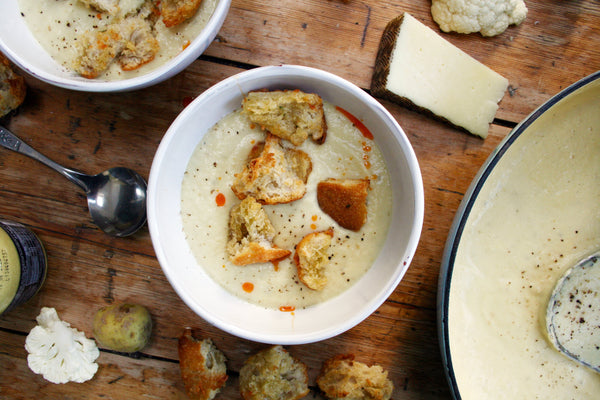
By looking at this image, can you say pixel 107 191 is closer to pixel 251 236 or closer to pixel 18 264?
pixel 18 264

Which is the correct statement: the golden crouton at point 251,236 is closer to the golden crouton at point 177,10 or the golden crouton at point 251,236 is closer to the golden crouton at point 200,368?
the golden crouton at point 200,368

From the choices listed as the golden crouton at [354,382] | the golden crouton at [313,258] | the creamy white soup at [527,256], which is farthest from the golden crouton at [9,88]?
the creamy white soup at [527,256]

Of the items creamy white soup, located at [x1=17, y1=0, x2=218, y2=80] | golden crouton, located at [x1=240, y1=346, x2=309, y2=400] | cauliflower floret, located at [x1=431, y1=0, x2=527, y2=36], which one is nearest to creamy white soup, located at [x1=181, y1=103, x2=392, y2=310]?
golden crouton, located at [x1=240, y1=346, x2=309, y2=400]

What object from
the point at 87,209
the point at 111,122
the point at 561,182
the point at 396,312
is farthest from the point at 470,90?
the point at 87,209

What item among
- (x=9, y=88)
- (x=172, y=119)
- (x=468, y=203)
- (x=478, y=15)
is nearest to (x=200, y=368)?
(x=172, y=119)

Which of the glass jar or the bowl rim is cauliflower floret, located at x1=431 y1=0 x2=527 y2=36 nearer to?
the bowl rim

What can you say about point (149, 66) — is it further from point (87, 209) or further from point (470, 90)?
point (470, 90)
